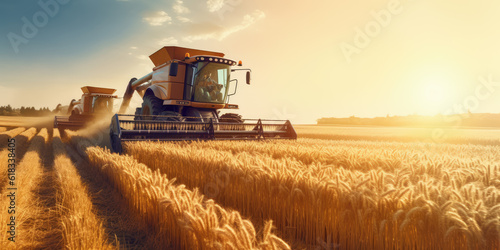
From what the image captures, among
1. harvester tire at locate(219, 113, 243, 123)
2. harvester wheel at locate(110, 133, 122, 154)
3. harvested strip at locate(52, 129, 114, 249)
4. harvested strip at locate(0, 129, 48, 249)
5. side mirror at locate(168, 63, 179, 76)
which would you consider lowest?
harvested strip at locate(0, 129, 48, 249)

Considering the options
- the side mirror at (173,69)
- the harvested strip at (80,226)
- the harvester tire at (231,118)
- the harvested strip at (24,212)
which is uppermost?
the side mirror at (173,69)

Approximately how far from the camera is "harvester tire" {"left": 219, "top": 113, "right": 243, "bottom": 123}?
1123cm

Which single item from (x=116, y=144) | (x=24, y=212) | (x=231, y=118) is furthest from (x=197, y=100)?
(x=24, y=212)

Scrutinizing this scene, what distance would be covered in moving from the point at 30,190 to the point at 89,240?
3.18 m

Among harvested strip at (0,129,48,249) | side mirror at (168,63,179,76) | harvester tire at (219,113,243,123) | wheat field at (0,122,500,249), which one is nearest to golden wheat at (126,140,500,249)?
wheat field at (0,122,500,249)

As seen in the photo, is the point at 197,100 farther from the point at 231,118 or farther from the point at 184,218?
the point at 184,218

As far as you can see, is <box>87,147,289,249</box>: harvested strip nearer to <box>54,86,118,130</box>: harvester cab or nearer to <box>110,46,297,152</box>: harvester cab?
<box>110,46,297,152</box>: harvester cab

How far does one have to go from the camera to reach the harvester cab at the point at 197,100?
380 inches

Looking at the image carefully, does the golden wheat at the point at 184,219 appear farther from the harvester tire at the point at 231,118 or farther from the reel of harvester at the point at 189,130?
the harvester tire at the point at 231,118

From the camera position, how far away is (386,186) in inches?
93.7

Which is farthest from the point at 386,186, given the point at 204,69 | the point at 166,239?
the point at 204,69

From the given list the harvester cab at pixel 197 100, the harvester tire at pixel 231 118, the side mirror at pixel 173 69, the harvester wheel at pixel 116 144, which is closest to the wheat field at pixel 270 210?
the harvester wheel at pixel 116 144

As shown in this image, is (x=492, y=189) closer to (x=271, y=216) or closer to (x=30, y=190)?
(x=271, y=216)

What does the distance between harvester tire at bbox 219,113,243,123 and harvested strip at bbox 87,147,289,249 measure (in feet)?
23.1
